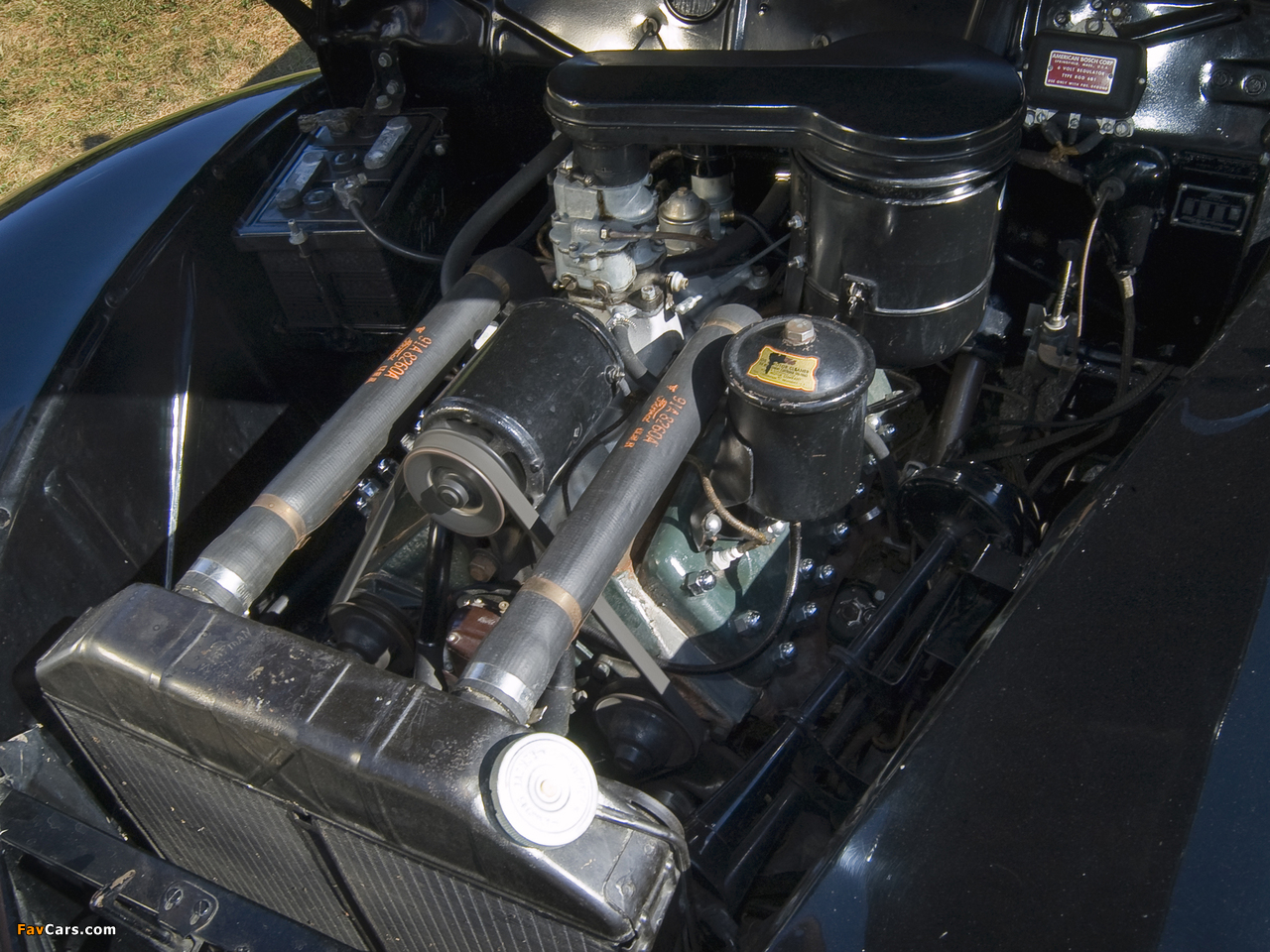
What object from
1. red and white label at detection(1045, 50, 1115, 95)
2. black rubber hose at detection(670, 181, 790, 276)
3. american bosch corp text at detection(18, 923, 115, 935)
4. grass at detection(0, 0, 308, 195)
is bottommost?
grass at detection(0, 0, 308, 195)

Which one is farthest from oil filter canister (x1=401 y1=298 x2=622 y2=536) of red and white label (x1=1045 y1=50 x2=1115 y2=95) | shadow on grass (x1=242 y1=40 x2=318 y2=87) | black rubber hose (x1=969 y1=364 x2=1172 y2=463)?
shadow on grass (x1=242 y1=40 x2=318 y2=87)

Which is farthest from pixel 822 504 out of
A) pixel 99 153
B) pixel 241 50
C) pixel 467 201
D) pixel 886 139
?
pixel 241 50

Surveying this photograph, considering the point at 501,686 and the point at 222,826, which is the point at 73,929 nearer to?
the point at 222,826

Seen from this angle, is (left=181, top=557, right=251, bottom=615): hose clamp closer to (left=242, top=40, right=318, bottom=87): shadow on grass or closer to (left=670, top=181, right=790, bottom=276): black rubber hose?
(left=670, top=181, right=790, bottom=276): black rubber hose

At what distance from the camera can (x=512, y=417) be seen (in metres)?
1.34

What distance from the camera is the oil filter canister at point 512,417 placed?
52.2 inches

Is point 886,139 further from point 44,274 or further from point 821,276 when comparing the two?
point 44,274

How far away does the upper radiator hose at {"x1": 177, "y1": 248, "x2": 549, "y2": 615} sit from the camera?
4.06 feet

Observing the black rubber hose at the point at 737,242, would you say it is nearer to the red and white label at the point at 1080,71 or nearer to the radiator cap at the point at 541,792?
the red and white label at the point at 1080,71

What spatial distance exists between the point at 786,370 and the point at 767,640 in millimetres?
415

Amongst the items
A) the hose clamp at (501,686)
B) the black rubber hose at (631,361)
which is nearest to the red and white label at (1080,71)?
the black rubber hose at (631,361)

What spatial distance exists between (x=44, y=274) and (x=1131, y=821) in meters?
1.82

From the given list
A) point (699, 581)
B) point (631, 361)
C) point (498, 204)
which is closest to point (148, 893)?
point (699, 581)

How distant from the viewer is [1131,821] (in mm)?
872
